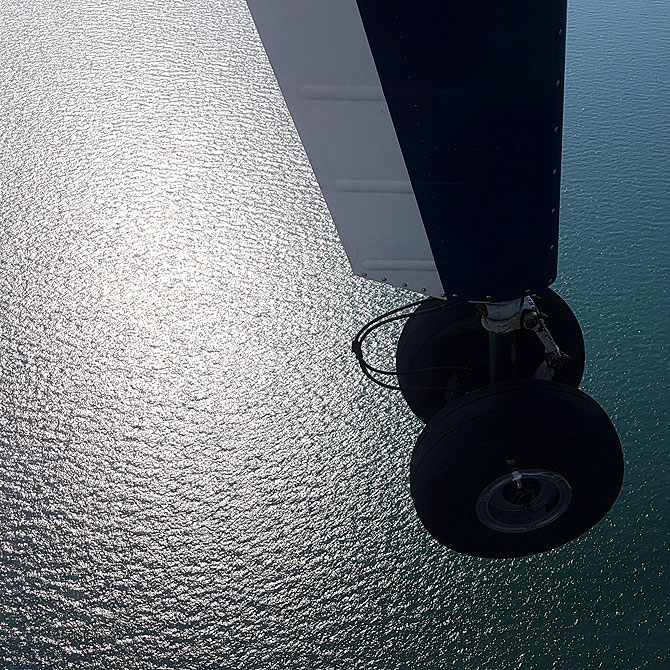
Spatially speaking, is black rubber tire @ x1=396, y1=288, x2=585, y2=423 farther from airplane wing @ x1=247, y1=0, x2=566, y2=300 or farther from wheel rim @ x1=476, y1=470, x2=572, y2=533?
airplane wing @ x1=247, y1=0, x2=566, y2=300

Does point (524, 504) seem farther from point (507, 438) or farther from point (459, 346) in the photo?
point (459, 346)

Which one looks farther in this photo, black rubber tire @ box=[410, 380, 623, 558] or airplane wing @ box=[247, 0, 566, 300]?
black rubber tire @ box=[410, 380, 623, 558]

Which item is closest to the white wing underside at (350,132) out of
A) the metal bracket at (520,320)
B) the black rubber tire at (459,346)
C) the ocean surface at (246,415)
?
the metal bracket at (520,320)

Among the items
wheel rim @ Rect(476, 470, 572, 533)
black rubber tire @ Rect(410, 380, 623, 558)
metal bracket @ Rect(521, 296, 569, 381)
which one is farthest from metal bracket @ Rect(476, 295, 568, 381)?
wheel rim @ Rect(476, 470, 572, 533)

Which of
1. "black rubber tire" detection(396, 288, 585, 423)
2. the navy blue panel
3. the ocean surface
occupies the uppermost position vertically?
the navy blue panel

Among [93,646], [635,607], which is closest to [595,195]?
[635,607]

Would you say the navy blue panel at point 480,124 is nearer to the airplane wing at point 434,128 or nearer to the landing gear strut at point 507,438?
the airplane wing at point 434,128
